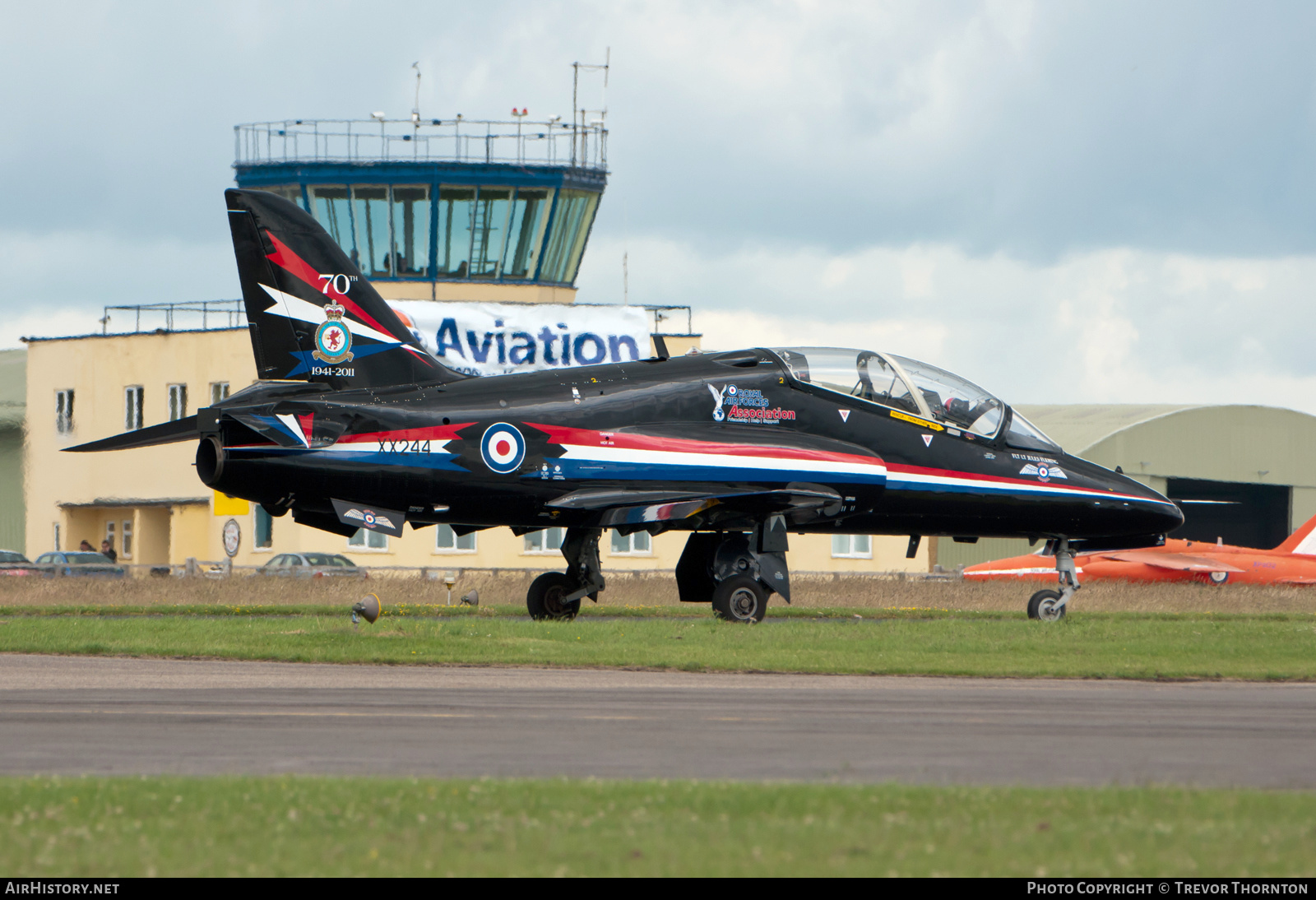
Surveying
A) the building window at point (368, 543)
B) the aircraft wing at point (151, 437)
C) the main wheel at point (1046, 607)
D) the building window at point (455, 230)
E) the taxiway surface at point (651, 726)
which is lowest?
the taxiway surface at point (651, 726)

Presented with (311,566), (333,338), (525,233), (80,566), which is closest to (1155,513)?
(333,338)

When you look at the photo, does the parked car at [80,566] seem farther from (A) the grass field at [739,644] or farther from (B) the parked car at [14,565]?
(A) the grass field at [739,644]

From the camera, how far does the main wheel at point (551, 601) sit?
930 inches

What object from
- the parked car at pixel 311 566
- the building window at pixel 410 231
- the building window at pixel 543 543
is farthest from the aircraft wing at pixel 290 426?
the building window at pixel 543 543

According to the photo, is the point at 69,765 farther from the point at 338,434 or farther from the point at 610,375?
the point at 610,375

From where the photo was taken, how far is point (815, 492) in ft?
72.8

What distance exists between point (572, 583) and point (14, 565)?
88.2ft

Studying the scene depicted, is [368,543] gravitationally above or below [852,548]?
above

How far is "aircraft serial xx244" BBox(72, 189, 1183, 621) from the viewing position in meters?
21.3

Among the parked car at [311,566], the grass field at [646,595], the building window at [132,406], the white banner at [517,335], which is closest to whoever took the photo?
the grass field at [646,595]

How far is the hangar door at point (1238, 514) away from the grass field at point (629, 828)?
6223 cm

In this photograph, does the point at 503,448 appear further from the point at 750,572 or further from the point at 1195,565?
the point at 1195,565

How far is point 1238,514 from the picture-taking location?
7356 centimetres
